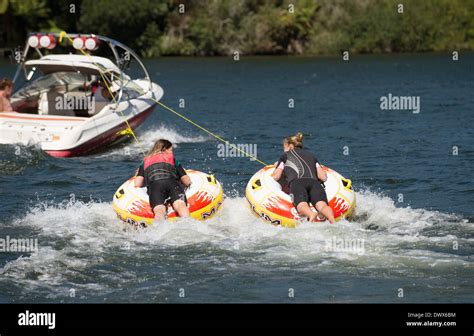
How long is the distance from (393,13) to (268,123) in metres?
36.4

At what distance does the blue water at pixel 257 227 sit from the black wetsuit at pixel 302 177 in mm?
582

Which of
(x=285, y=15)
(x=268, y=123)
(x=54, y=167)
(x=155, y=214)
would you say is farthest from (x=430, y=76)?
(x=155, y=214)

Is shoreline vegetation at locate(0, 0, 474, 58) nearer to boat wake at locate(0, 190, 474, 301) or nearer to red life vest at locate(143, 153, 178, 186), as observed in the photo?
boat wake at locate(0, 190, 474, 301)

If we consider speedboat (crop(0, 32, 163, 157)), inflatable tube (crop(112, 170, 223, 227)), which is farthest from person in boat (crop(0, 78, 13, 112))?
inflatable tube (crop(112, 170, 223, 227))

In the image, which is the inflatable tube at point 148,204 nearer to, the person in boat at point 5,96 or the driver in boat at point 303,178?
the driver in boat at point 303,178

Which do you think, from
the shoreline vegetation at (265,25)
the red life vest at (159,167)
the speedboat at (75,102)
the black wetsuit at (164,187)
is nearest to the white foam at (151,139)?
the speedboat at (75,102)

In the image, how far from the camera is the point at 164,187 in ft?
46.0

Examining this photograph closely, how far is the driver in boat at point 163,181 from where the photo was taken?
1395 centimetres

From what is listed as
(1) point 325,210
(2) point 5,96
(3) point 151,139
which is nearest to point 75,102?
(2) point 5,96

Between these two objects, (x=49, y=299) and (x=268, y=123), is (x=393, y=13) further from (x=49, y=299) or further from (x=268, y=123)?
(x=49, y=299)

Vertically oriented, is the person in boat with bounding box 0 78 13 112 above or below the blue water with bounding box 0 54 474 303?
above

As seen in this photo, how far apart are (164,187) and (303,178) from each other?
6.63ft

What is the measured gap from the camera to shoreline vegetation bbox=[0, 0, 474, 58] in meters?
62.7

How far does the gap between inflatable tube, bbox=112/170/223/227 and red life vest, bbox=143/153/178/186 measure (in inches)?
11.8
